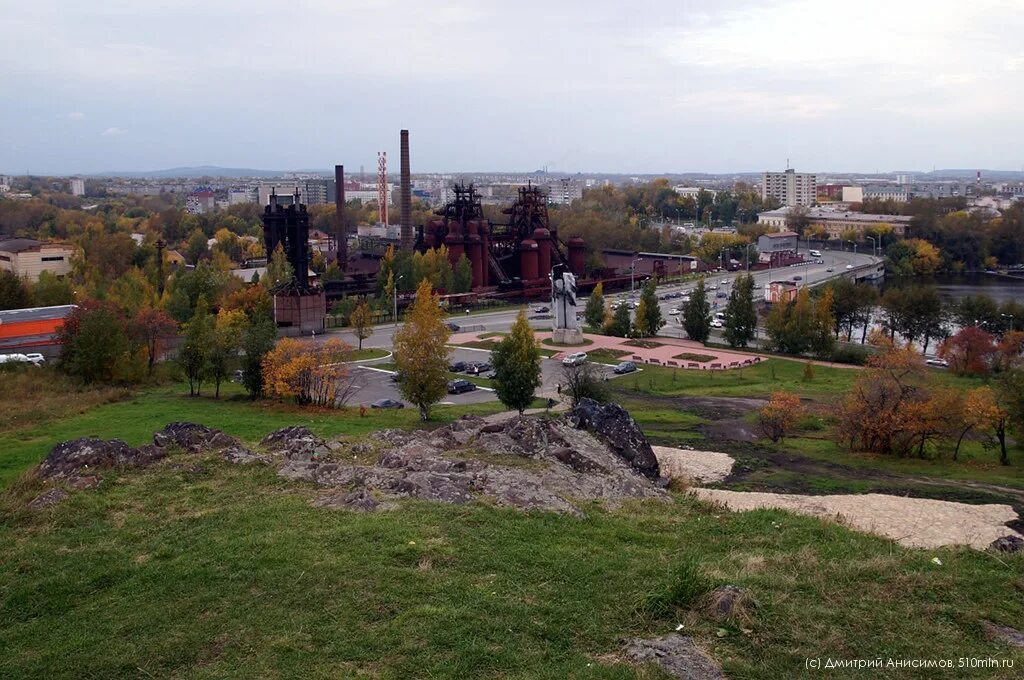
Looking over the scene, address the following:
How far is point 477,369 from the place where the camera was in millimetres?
31094

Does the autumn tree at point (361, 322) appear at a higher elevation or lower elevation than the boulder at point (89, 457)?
lower

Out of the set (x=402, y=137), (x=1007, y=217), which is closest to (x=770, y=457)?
(x=402, y=137)

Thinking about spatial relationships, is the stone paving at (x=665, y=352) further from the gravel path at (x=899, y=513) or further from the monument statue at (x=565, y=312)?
the gravel path at (x=899, y=513)

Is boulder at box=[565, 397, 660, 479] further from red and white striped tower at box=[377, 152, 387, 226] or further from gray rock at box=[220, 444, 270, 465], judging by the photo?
red and white striped tower at box=[377, 152, 387, 226]

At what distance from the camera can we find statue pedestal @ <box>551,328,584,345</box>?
37.1 metres

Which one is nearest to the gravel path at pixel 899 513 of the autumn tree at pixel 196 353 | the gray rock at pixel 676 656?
the gray rock at pixel 676 656

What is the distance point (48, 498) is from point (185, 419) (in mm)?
8932

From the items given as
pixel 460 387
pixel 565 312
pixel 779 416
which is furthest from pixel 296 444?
pixel 565 312

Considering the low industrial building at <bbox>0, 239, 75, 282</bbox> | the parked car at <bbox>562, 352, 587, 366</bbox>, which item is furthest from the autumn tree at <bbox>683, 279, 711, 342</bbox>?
the low industrial building at <bbox>0, 239, 75, 282</bbox>

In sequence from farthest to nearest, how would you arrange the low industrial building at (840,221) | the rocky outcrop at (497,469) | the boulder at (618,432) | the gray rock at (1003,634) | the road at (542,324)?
the low industrial building at (840,221) → the road at (542,324) → the boulder at (618,432) → the rocky outcrop at (497,469) → the gray rock at (1003,634)

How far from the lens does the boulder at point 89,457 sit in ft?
42.2

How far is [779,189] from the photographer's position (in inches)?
5492

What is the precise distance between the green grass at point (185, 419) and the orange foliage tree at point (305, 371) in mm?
599

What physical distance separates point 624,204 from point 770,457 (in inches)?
3916
